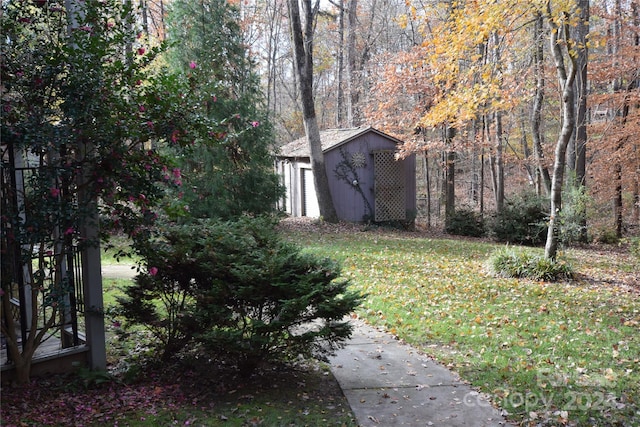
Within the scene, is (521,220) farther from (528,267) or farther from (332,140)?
(332,140)

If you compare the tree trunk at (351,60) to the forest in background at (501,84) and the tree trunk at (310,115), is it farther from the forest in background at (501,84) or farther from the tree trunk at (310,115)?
the tree trunk at (310,115)

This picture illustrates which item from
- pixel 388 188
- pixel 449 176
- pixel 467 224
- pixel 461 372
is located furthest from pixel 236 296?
pixel 449 176

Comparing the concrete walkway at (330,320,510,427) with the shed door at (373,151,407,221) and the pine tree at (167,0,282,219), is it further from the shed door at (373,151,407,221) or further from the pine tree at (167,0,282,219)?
the shed door at (373,151,407,221)

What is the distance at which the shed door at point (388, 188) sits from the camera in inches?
745

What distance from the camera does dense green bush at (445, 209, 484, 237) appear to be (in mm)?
17703

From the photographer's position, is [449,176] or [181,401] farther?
[449,176]

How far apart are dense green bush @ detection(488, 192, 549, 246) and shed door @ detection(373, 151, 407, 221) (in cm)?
394

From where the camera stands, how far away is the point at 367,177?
18.9 meters

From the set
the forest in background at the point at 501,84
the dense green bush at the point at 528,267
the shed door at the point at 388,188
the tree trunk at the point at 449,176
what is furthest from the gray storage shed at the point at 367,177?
the dense green bush at the point at 528,267

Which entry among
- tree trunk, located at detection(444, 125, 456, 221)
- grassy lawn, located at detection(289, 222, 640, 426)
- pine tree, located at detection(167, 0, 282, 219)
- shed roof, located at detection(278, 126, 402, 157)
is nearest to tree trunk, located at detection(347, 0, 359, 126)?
shed roof, located at detection(278, 126, 402, 157)

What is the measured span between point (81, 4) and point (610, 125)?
14.6m

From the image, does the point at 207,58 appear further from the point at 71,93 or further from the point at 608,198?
the point at 608,198

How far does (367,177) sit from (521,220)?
5.47 meters

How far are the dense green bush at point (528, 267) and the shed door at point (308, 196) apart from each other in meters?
9.91
